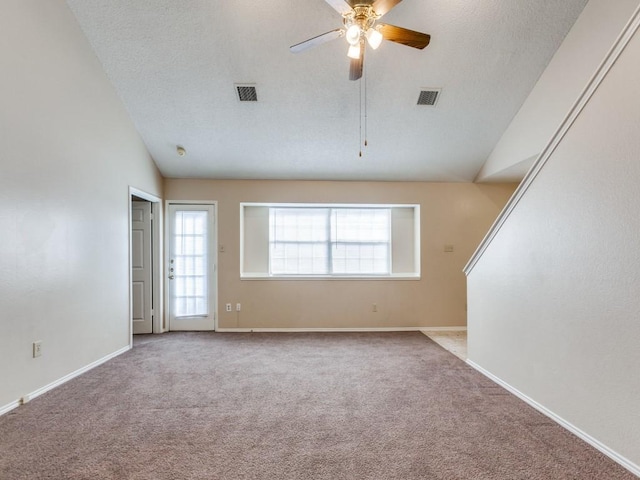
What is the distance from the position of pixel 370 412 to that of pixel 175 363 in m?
2.31

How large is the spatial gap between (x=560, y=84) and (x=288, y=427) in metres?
4.08

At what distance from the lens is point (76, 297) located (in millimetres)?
3336

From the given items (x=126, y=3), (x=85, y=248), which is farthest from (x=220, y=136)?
(x=85, y=248)

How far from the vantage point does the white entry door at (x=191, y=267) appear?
5316 millimetres

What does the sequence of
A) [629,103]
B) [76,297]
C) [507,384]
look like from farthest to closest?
1. [76,297]
2. [507,384]
3. [629,103]

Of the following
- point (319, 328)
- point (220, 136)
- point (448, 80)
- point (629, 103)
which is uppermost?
point (448, 80)

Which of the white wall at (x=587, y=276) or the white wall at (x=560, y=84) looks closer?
the white wall at (x=587, y=276)

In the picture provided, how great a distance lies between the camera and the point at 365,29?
8.00ft

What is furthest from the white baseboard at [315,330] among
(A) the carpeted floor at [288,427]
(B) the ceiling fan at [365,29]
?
(B) the ceiling fan at [365,29]

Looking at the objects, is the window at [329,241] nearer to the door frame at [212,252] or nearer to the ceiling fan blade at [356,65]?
the door frame at [212,252]

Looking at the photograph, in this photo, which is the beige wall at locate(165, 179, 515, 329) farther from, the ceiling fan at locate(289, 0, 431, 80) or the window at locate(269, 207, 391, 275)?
the ceiling fan at locate(289, 0, 431, 80)

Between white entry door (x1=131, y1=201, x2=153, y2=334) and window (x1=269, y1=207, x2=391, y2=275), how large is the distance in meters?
1.83

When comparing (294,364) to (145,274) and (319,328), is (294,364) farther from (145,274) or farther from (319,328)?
(145,274)

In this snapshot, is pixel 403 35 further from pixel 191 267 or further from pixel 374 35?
pixel 191 267
